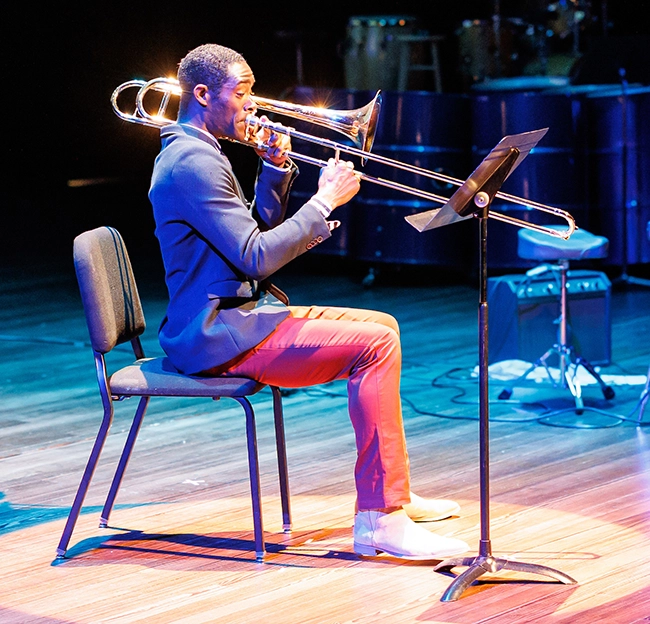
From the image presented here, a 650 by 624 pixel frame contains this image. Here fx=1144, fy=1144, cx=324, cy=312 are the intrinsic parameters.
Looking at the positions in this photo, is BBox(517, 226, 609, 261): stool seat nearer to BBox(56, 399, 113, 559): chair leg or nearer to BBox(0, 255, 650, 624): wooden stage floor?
BBox(0, 255, 650, 624): wooden stage floor

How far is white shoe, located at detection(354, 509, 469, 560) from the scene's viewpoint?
118 inches

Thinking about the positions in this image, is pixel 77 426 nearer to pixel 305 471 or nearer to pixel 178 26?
pixel 305 471

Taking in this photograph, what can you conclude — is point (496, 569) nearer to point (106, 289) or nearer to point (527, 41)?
point (106, 289)

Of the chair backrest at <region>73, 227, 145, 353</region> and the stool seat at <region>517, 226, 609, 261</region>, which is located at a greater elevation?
the chair backrest at <region>73, 227, 145, 353</region>

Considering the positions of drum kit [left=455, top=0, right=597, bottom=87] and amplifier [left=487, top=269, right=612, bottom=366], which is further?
drum kit [left=455, top=0, right=597, bottom=87]

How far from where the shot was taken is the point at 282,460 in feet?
10.6

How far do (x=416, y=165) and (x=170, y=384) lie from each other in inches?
177

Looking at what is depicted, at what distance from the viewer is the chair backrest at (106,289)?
120 inches

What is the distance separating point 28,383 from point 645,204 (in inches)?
160

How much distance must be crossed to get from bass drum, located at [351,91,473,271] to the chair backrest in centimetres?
408

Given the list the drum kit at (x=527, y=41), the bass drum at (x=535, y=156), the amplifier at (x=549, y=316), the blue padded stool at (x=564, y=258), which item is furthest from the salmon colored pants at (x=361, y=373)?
the drum kit at (x=527, y=41)

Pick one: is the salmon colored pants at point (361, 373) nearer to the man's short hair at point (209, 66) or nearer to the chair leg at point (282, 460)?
the chair leg at point (282, 460)

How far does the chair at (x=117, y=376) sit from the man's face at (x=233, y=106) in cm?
46

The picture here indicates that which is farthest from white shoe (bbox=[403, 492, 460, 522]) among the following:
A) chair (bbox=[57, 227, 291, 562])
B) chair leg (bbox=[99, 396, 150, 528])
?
chair leg (bbox=[99, 396, 150, 528])
